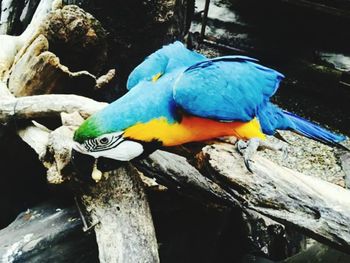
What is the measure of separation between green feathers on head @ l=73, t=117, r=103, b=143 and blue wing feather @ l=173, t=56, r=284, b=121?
0.26 m

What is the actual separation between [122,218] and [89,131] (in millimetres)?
370

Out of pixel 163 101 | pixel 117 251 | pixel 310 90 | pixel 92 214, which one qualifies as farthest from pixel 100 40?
pixel 310 90

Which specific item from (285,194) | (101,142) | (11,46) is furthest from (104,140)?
(11,46)

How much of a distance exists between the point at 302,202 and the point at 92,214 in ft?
2.23

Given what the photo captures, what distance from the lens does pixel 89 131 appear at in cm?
117

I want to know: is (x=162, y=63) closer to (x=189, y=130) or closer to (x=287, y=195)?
(x=189, y=130)

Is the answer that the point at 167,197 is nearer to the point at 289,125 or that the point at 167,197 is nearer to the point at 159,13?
the point at 289,125

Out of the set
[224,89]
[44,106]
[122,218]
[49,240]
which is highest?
[224,89]

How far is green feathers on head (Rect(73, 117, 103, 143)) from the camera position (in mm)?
1163

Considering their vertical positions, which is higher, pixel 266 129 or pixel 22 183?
pixel 266 129

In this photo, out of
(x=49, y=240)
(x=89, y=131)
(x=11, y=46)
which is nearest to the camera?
(x=89, y=131)

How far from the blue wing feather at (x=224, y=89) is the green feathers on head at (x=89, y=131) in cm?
26

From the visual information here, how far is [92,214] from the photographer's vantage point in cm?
138

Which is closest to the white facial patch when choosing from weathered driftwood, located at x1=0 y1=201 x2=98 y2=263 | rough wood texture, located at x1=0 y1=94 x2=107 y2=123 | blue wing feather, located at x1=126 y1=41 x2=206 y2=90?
blue wing feather, located at x1=126 y1=41 x2=206 y2=90
